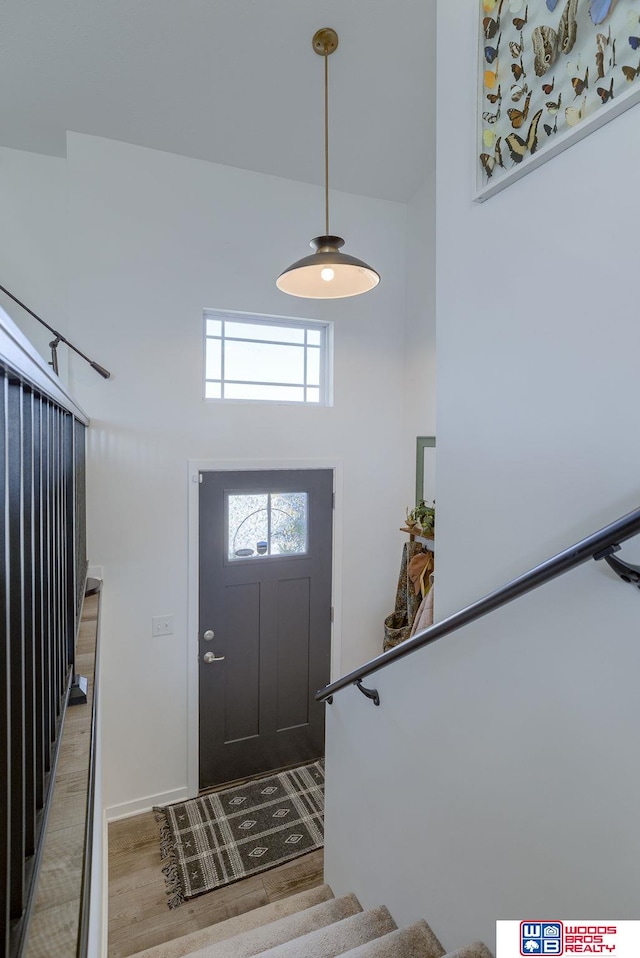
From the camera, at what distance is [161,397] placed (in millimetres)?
2918

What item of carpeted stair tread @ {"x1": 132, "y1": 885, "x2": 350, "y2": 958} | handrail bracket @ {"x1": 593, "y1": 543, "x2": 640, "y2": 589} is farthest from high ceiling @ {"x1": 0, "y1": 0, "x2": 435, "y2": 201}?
carpeted stair tread @ {"x1": 132, "y1": 885, "x2": 350, "y2": 958}

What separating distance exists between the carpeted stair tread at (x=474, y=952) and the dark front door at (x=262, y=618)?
215cm

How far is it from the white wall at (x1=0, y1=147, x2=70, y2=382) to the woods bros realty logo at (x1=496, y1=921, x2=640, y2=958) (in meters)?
2.94

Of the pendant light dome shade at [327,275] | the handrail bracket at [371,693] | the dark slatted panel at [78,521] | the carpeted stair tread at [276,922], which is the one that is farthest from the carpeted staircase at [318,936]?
the pendant light dome shade at [327,275]

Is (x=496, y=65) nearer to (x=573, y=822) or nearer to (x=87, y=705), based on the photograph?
(x=573, y=822)

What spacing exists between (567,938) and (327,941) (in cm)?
86

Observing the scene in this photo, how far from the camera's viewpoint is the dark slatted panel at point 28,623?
29.6 inches

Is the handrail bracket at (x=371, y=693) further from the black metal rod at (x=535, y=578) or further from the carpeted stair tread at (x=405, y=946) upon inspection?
the carpeted stair tread at (x=405, y=946)

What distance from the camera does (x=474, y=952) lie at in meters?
1.22

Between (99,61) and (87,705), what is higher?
(99,61)

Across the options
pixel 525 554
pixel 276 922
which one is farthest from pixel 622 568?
pixel 276 922

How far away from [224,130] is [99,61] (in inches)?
Answer: 26.2

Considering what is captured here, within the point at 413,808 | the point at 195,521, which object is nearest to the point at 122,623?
the point at 195,521

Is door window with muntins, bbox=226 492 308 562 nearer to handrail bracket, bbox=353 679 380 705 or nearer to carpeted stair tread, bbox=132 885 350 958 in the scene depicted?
handrail bracket, bbox=353 679 380 705
